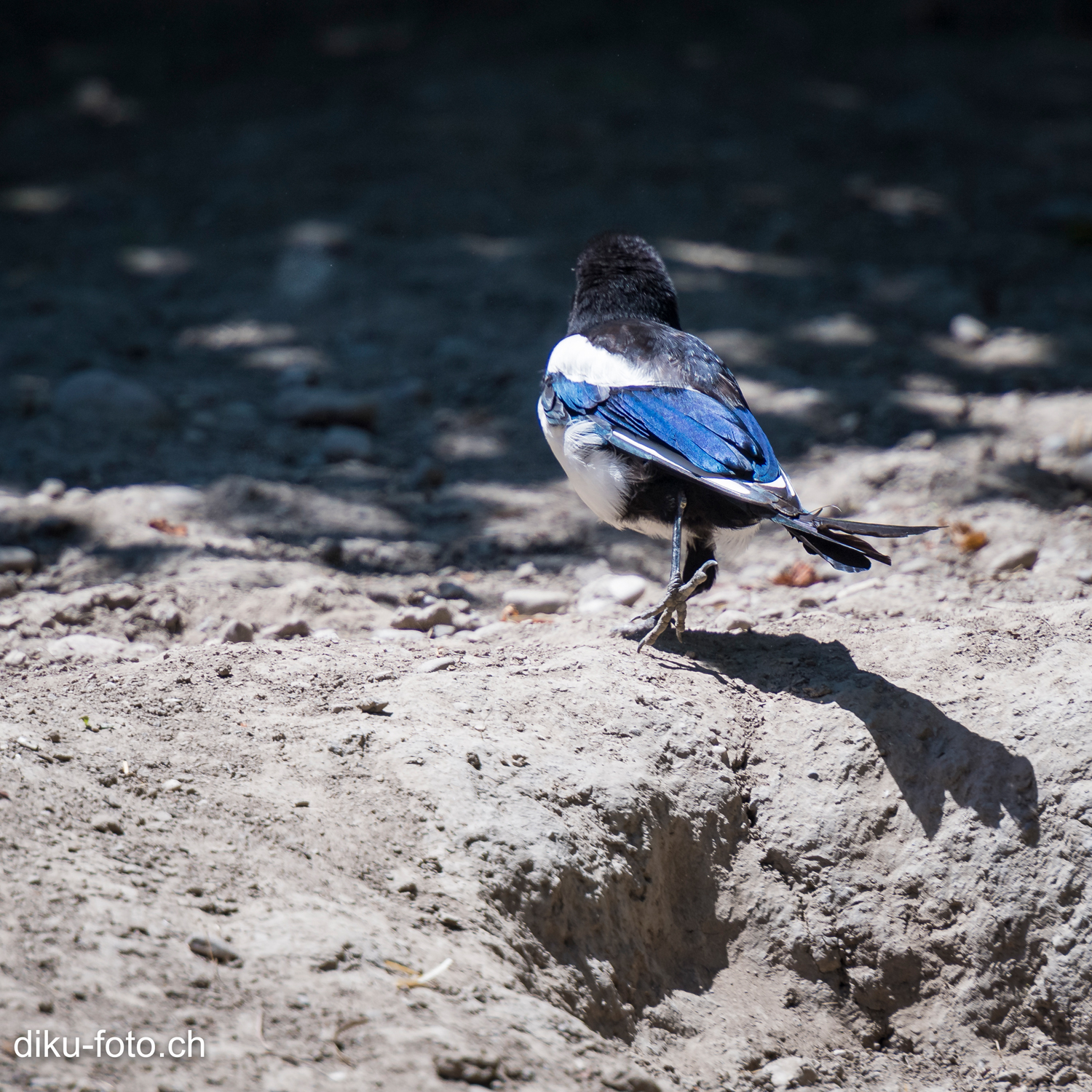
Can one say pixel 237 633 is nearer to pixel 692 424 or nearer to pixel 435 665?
pixel 435 665

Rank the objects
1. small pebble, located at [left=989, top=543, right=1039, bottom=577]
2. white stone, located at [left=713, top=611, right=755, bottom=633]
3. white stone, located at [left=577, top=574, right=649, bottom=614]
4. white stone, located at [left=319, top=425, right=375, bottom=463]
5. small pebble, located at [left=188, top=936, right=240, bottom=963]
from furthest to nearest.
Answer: white stone, located at [left=319, top=425, right=375, bottom=463]
small pebble, located at [left=989, top=543, right=1039, bottom=577]
white stone, located at [left=577, top=574, right=649, bottom=614]
white stone, located at [left=713, top=611, right=755, bottom=633]
small pebble, located at [left=188, top=936, right=240, bottom=963]

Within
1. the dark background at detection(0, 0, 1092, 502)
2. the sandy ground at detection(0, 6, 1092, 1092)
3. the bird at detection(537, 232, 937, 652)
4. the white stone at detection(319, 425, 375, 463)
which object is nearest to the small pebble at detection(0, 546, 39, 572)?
the sandy ground at detection(0, 6, 1092, 1092)

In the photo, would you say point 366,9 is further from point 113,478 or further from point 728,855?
point 728,855

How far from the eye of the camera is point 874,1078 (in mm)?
2609

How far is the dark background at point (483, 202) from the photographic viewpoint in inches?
215

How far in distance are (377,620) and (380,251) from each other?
153 inches

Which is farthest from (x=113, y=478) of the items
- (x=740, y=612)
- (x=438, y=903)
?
(x=438, y=903)

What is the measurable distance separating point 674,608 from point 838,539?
584mm

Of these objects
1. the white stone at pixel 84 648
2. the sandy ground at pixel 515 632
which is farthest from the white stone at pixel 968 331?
the white stone at pixel 84 648

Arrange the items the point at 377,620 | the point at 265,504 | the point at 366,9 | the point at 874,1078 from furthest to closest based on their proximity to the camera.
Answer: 1. the point at 366,9
2. the point at 265,504
3. the point at 377,620
4. the point at 874,1078

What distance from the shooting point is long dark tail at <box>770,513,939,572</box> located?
2809 mm

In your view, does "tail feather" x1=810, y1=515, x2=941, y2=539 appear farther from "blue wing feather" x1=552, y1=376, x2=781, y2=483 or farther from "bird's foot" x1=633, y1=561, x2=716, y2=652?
"bird's foot" x1=633, y1=561, x2=716, y2=652

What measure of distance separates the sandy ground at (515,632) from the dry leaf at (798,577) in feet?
0.51

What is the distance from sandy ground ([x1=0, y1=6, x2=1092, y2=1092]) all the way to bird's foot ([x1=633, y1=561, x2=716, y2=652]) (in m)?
0.12
